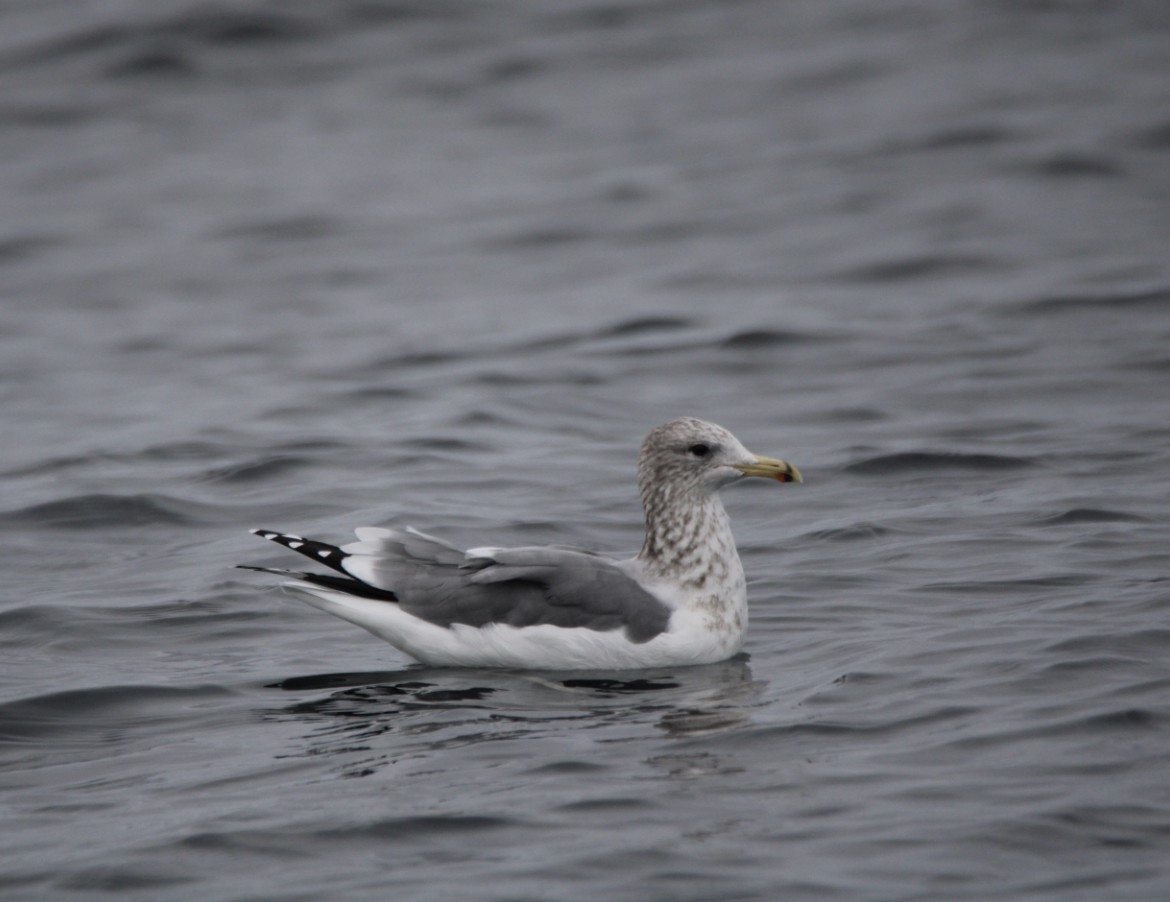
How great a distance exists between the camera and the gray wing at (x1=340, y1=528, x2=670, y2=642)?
27.7ft

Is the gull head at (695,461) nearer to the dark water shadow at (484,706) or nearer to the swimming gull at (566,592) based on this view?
the swimming gull at (566,592)

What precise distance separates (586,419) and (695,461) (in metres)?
4.83

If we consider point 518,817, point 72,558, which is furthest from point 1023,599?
point 72,558

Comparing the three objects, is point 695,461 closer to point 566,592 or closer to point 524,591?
point 566,592

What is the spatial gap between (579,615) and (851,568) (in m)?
2.07

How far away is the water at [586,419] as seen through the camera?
661 centimetres

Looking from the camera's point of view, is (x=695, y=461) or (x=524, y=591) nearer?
(x=524, y=591)

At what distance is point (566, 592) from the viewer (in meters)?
8.47

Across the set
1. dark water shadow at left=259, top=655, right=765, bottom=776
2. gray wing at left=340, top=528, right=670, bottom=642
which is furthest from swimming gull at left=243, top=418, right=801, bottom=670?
dark water shadow at left=259, top=655, right=765, bottom=776

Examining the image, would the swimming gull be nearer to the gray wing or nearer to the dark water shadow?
the gray wing

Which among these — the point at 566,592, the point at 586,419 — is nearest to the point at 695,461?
the point at 566,592

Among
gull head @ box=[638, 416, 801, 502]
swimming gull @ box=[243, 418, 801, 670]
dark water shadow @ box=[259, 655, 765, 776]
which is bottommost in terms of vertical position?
dark water shadow @ box=[259, 655, 765, 776]

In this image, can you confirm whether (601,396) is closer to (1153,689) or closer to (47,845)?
(1153,689)

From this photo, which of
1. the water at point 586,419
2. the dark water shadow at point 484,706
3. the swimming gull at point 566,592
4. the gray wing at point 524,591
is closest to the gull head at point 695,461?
the swimming gull at point 566,592
